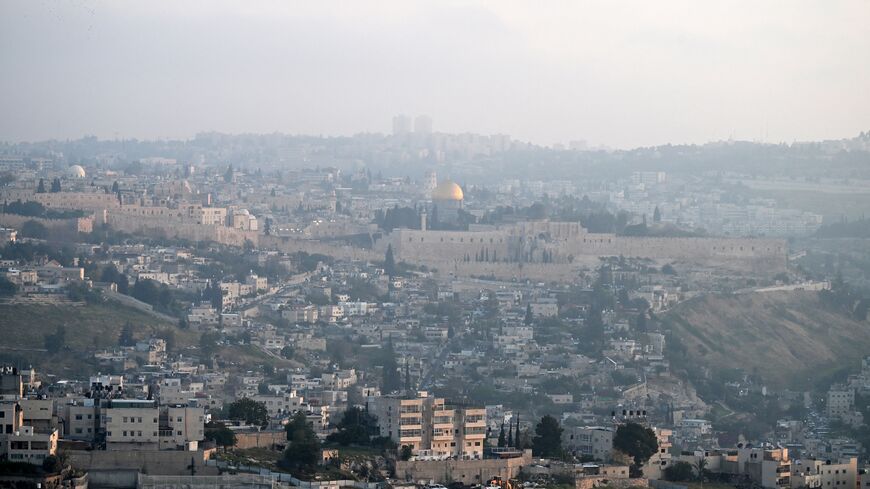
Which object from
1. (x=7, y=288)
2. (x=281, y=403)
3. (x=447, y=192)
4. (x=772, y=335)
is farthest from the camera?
(x=447, y=192)

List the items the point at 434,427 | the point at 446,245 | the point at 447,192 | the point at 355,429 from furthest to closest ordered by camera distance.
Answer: the point at 447,192 → the point at 446,245 → the point at 355,429 → the point at 434,427

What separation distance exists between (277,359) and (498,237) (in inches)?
838

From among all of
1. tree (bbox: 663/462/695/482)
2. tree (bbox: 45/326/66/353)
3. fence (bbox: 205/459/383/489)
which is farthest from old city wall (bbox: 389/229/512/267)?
fence (bbox: 205/459/383/489)

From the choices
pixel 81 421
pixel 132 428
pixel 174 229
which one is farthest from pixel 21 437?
pixel 174 229

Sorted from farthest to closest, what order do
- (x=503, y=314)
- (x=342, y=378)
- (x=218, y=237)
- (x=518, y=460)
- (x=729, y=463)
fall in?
(x=218, y=237)
(x=503, y=314)
(x=342, y=378)
(x=729, y=463)
(x=518, y=460)

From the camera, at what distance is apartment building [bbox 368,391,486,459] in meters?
36.9

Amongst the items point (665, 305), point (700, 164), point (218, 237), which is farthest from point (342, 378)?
point (700, 164)

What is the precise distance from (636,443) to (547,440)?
1370 millimetres

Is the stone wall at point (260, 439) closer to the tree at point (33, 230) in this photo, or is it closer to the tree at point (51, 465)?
the tree at point (51, 465)

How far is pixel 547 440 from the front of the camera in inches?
1516

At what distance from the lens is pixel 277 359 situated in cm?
5594

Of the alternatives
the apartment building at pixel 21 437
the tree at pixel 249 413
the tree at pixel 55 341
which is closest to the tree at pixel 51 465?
the apartment building at pixel 21 437

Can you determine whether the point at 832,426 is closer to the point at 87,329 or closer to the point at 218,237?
the point at 87,329

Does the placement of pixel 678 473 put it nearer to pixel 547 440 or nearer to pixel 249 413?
pixel 547 440
